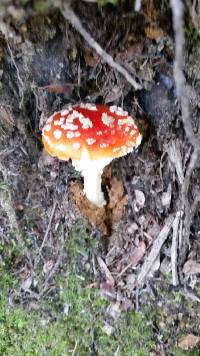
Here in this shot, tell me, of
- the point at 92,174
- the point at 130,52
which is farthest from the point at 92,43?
the point at 92,174

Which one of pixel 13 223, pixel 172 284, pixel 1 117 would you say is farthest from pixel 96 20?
pixel 172 284

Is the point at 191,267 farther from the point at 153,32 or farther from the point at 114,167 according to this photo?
the point at 153,32

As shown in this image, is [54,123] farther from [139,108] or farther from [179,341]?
[179,341]

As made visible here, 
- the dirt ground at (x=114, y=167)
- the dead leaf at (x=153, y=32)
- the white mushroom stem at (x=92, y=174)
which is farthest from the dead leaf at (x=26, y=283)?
the dead leaf at (x=153, y=32)

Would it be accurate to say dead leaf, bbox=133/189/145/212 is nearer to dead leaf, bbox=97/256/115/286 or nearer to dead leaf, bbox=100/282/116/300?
dead leaf, bbox=97/256/115/286

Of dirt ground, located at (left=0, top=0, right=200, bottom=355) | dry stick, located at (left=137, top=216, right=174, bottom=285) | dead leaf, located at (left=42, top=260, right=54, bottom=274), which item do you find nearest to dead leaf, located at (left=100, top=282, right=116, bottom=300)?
dirt ground, located at (left=0, top=0, right=200, bottom=355)

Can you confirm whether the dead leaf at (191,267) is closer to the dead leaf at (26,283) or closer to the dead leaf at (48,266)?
the dead leaf at (48,266)

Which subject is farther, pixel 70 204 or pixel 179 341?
pixel 70 204
